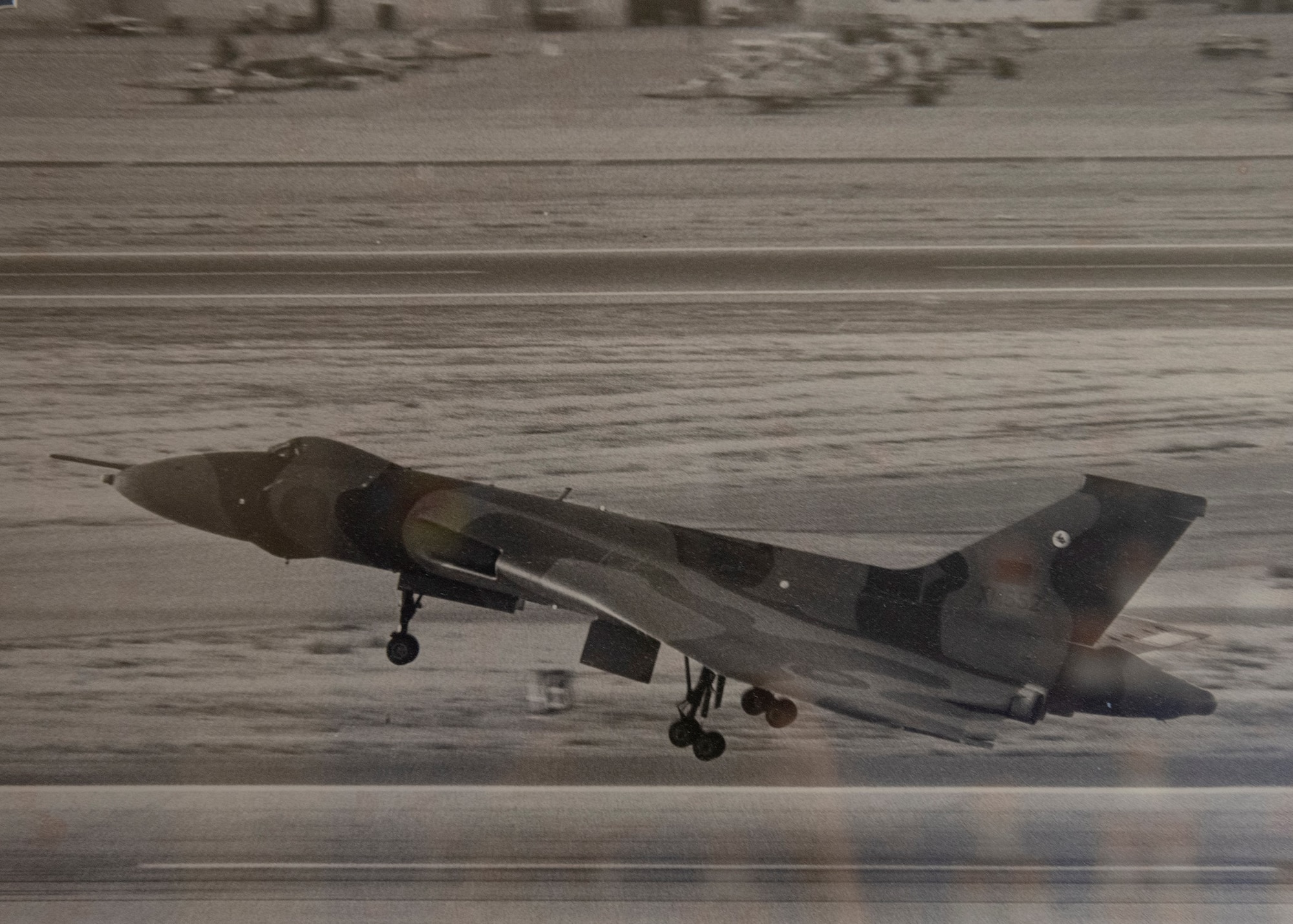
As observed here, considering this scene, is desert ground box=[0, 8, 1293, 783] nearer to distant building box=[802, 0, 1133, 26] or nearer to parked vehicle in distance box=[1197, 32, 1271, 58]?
parked vehicle in distance box=[1197, 32, 1271, 58]

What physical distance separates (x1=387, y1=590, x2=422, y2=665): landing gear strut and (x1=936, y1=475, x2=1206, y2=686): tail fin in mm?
8429

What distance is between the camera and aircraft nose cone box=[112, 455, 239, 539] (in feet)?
59.2

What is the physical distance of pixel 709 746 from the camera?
1733 cm

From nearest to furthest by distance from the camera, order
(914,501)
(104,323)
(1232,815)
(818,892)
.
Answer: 1. (818,892)
2. (1232,815)
3. (914,501)
4. (104,323)

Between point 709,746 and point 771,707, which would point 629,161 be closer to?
point 771,707

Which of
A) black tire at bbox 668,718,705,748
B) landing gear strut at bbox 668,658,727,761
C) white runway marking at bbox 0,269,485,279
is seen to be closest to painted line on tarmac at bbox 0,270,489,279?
white runway marking at bbox 0,269,485,279

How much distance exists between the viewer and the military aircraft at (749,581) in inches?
621

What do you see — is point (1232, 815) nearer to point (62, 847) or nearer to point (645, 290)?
point (645, 290)

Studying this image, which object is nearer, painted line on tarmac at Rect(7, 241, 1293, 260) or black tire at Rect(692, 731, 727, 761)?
black tire at Rect(692, 731, 727, 761)

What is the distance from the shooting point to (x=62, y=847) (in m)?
16.4

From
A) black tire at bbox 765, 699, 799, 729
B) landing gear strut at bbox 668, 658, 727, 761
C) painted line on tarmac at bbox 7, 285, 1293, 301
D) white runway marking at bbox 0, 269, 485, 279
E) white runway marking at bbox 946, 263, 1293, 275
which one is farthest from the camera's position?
white runway marking at bbox 946, 263, 1293, 275

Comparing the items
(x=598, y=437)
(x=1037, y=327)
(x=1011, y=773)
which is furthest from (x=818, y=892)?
(x=1037, y=327)

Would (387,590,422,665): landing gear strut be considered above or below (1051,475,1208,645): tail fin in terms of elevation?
below

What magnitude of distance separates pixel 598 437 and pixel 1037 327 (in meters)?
9.31
